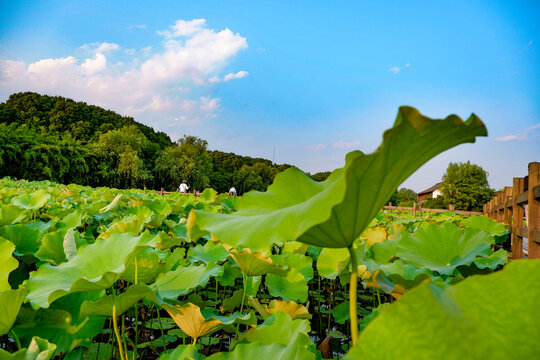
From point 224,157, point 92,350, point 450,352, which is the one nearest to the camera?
point 450,352

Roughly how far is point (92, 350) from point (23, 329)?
0.70 m

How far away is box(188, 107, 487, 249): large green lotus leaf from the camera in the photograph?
373 millimetres

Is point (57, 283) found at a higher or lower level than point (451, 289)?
lower

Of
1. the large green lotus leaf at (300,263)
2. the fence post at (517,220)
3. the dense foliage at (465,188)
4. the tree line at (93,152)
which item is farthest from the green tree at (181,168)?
the large green lotus leaf at (300,263)

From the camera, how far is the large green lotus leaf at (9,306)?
684 mm

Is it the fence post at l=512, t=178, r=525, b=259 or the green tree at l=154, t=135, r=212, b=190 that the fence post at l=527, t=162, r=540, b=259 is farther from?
the green tree at l=154, t=135, r=212, b=190

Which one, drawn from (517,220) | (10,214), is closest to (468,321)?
(10,214)

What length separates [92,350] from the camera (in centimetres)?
141

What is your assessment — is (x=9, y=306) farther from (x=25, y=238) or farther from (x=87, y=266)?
(x=25, y=238)

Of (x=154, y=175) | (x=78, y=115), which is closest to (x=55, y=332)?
(x=154, y=175)

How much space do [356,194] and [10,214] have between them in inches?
69.7

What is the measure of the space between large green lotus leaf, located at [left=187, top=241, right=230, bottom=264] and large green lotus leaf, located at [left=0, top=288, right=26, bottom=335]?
2.53 feet

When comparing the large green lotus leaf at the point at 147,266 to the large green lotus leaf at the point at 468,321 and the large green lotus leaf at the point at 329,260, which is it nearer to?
the large green lotus leaf at the point at 329,260

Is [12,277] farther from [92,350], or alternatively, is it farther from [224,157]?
[224,157]
